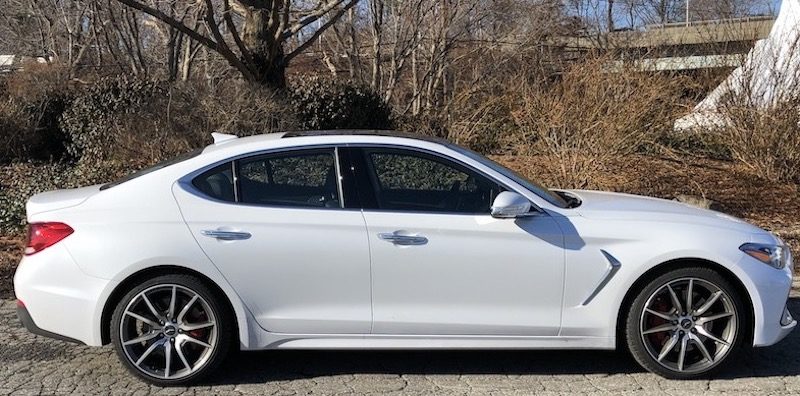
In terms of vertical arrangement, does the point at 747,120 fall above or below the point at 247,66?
below

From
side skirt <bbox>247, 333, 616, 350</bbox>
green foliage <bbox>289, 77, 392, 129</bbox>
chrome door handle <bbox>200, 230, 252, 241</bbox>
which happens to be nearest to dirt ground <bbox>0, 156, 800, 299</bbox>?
green foliage <bbox>289, 77, 392, 129</bbox>

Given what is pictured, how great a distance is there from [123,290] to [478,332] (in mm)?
2046

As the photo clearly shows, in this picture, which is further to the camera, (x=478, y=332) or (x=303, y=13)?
(x=303, y=13)

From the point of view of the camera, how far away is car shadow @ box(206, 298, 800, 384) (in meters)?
4.76

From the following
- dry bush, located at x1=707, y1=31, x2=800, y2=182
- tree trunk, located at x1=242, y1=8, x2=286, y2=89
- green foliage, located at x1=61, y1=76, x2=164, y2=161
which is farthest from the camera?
tree trunk, located at x1=242, y1=8, x2=286, y2=89

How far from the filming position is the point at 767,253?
457cm

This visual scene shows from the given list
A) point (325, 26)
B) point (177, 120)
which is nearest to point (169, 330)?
point (177, 120)

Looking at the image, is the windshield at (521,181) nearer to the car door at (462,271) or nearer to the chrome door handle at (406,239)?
the car door at (462,271)

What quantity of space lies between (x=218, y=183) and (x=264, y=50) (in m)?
8.02

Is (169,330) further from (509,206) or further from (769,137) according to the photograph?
(769,137)

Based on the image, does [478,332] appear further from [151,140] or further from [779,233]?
[151,140]

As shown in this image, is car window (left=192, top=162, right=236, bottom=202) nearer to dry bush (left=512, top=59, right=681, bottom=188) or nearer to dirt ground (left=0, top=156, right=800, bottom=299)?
dry bush (left=512, top=59, right=681, bottom=188)

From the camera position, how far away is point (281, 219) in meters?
4.42

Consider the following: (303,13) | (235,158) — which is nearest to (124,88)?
(303,13)
